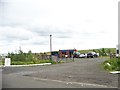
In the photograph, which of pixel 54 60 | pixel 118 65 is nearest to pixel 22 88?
pixel 118 65

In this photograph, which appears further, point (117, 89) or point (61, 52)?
point (61, 52)

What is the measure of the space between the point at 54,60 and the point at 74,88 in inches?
1370

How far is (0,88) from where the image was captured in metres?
14.8

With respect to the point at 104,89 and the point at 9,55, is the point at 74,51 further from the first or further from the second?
the point at 104,89

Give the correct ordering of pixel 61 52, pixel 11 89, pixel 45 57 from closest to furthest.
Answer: pixel 11 89 < pixel 45 57 < pixel 61 52

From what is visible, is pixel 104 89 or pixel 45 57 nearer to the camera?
pixel 104 89

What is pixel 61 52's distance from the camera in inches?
3056

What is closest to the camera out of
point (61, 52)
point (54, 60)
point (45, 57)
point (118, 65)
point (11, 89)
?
point (11, 89)

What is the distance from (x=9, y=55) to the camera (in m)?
52.4

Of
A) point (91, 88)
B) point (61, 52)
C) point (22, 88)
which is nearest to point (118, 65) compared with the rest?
point (91, 88)

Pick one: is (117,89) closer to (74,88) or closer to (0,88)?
(74,88)

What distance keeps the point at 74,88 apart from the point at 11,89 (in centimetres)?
321

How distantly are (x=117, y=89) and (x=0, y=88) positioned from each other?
601cm

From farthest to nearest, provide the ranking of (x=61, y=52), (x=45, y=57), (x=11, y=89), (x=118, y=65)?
(x=61, y=52) → (x=45, y=57) → (x=118, y=65) → (x=11, y=89)
